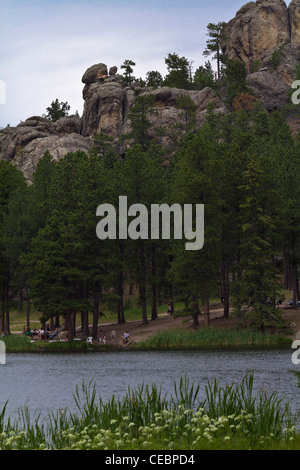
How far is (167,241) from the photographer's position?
234 ft

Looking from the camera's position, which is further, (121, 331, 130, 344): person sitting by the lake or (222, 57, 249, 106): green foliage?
(222, 57, 249, 106): green foliage

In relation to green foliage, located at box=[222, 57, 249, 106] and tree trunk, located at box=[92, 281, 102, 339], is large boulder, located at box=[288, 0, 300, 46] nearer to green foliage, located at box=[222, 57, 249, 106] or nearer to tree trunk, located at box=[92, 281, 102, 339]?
green foliage, located at box=[222, 57, 249, 106]

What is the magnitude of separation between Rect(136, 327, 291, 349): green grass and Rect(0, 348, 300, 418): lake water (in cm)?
385

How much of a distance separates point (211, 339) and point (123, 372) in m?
17.3

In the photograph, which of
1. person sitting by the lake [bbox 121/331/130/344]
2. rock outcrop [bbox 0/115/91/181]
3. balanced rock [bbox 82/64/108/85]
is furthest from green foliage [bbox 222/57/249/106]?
person sitting by the lake [bbox 121/331/130/344]

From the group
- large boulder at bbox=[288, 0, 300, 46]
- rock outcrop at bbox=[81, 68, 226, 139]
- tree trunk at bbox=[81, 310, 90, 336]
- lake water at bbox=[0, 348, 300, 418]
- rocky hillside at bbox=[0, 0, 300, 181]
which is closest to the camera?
lake water at bbox=[0, 348, 300, 418]

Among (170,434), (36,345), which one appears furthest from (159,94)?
(170,434)

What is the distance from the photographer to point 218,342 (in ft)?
190

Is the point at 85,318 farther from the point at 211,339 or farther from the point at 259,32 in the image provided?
the point at 259,32

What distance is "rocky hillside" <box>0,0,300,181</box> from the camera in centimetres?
13000

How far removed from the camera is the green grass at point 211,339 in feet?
188

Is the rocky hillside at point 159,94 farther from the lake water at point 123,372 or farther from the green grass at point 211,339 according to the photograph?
the lake water at point 123,372

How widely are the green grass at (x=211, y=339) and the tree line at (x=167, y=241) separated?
1911 millimetres
